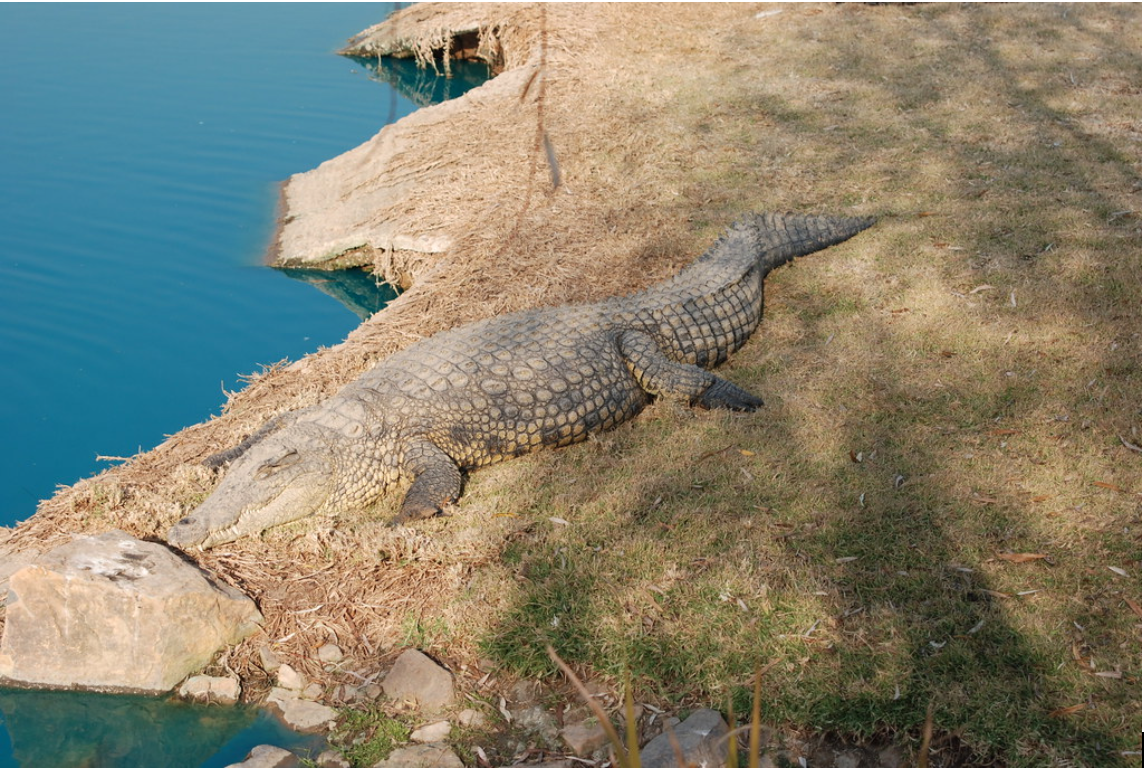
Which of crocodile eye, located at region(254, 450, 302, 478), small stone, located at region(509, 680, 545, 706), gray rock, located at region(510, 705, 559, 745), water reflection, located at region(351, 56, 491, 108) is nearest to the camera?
gray rock, located at region(510, 705, 559, 745)

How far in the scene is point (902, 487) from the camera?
14.3ft

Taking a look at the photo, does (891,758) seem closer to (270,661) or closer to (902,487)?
(902,487)

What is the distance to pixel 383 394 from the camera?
16.4ft

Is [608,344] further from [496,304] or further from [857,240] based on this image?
[857,240]

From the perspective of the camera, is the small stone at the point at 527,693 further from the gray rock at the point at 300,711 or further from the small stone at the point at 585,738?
the gray rock at the point at 300,711

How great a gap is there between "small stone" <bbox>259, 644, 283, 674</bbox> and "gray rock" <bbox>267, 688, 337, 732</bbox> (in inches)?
4.5

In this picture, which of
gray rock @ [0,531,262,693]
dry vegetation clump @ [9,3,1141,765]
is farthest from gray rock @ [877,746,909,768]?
gray rock @ [0,531,262,693]

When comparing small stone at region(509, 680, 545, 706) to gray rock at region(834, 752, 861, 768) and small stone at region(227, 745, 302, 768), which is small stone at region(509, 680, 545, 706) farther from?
gray rock at region(834, 752, 861, 768)

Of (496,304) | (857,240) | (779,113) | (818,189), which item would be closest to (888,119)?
(779,113)

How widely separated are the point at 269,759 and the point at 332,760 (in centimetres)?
27

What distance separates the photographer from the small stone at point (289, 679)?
12.7ft

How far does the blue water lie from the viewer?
3.96m

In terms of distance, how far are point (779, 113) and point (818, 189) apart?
1.95m

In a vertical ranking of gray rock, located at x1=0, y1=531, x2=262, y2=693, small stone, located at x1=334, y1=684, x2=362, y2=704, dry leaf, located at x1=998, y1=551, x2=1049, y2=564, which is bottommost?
small stone, located at x1=334, y1=684, x2=362, y2=704
